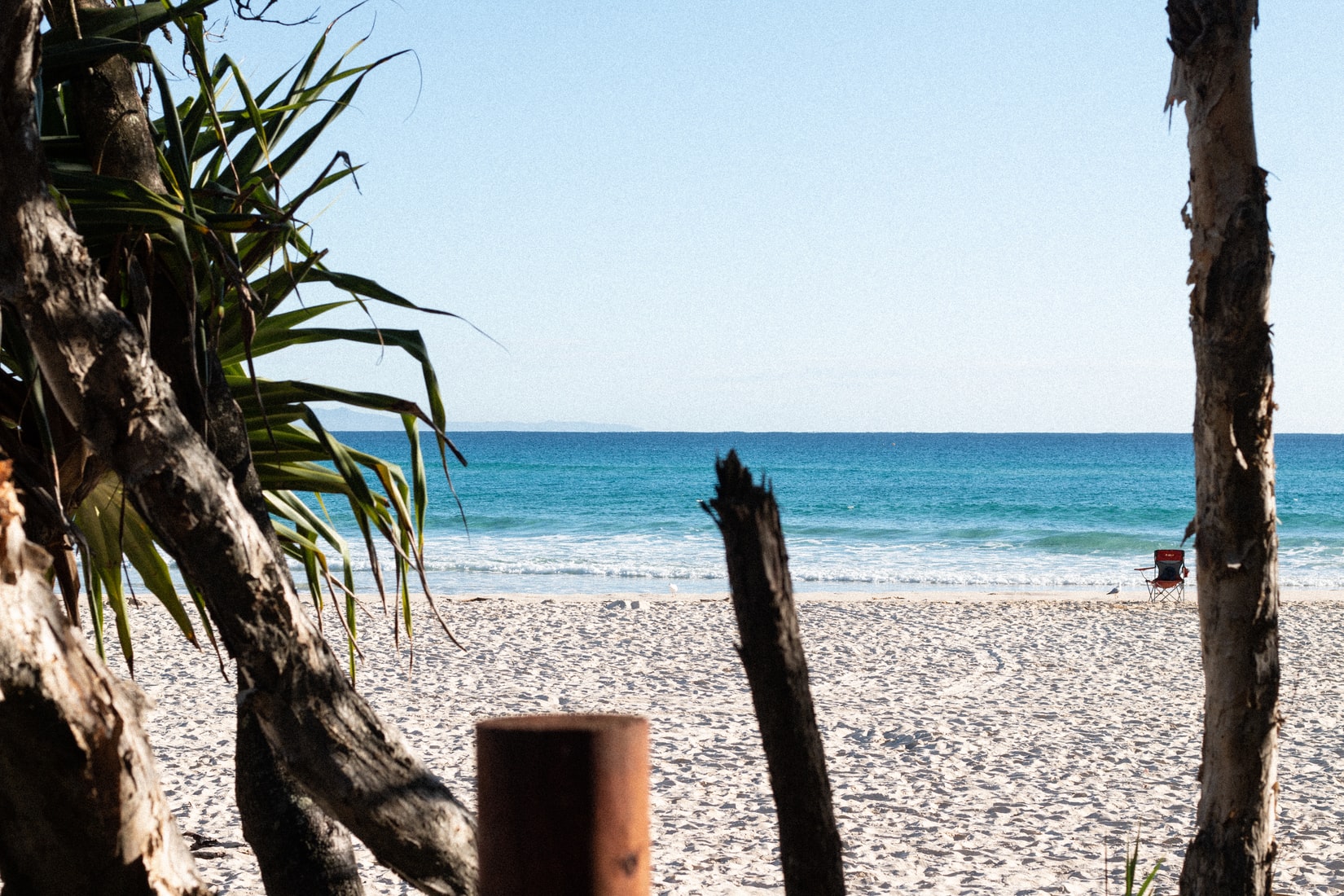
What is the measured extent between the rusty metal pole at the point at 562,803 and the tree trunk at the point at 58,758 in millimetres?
632

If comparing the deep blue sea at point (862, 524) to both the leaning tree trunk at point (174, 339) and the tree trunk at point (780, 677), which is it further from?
the leaning tree trunk at point (174, 339)

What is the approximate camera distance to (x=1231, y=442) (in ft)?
6.10

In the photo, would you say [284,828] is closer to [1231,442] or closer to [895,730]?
[1231,442]

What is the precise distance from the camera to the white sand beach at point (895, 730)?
442cm

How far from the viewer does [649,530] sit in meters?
27.8

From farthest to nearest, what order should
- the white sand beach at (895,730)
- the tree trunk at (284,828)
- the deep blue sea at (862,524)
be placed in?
the deep blue sea at (862,524)
the white sand beach at (895,730)
the tree trunk at (284,828)

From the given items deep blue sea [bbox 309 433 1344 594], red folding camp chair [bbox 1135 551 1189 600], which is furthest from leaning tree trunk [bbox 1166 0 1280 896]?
red folding camp chair [bbox 1135 551 1189 600]

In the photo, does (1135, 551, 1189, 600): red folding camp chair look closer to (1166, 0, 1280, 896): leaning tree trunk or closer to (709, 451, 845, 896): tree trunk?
(1166, 0, 1280, 896): leaning tree trunk

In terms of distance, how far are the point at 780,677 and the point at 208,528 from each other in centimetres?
94

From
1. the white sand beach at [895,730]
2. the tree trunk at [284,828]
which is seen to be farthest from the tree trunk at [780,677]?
the white sand beach at [895,730]

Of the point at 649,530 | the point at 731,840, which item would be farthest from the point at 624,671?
the point at 649,530

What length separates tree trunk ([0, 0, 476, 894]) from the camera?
1470 millimetres

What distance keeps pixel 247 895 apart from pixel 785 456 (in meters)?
66.8

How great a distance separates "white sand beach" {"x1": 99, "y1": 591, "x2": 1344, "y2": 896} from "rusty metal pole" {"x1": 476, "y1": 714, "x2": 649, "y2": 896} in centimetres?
292
